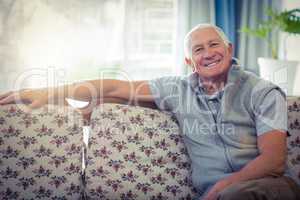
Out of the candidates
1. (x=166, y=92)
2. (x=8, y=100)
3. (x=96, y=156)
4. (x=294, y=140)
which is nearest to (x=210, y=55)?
(x=166, y=92)

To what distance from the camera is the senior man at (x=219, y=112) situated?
1.49 meters

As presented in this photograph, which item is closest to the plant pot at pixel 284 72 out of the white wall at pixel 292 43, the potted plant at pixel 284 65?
the potted plant at pixel 284 65

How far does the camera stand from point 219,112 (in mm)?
1670

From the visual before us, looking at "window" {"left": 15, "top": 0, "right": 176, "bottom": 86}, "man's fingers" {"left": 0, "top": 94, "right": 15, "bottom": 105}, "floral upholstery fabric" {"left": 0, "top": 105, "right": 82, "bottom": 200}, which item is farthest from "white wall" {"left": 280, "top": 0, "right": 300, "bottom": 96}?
"man's fingers" {"left": 0, "top": 94, "right": 15, "bottom": 105}

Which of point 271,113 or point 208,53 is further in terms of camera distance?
point 208,53

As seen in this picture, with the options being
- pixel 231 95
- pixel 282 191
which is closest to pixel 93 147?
pixel 231 95

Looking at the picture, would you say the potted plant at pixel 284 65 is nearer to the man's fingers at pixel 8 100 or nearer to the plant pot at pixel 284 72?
the plant pot at pixel 284 72

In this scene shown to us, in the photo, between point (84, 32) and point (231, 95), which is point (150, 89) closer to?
point (231, 95)

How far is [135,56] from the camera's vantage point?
332cm

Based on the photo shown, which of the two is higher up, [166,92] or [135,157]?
[166,92]

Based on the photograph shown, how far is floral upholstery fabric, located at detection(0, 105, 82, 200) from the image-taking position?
165 centimetres

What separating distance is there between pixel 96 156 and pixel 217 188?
1.75 ft

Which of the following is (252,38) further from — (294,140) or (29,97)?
(29,97)

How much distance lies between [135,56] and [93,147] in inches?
67.1
